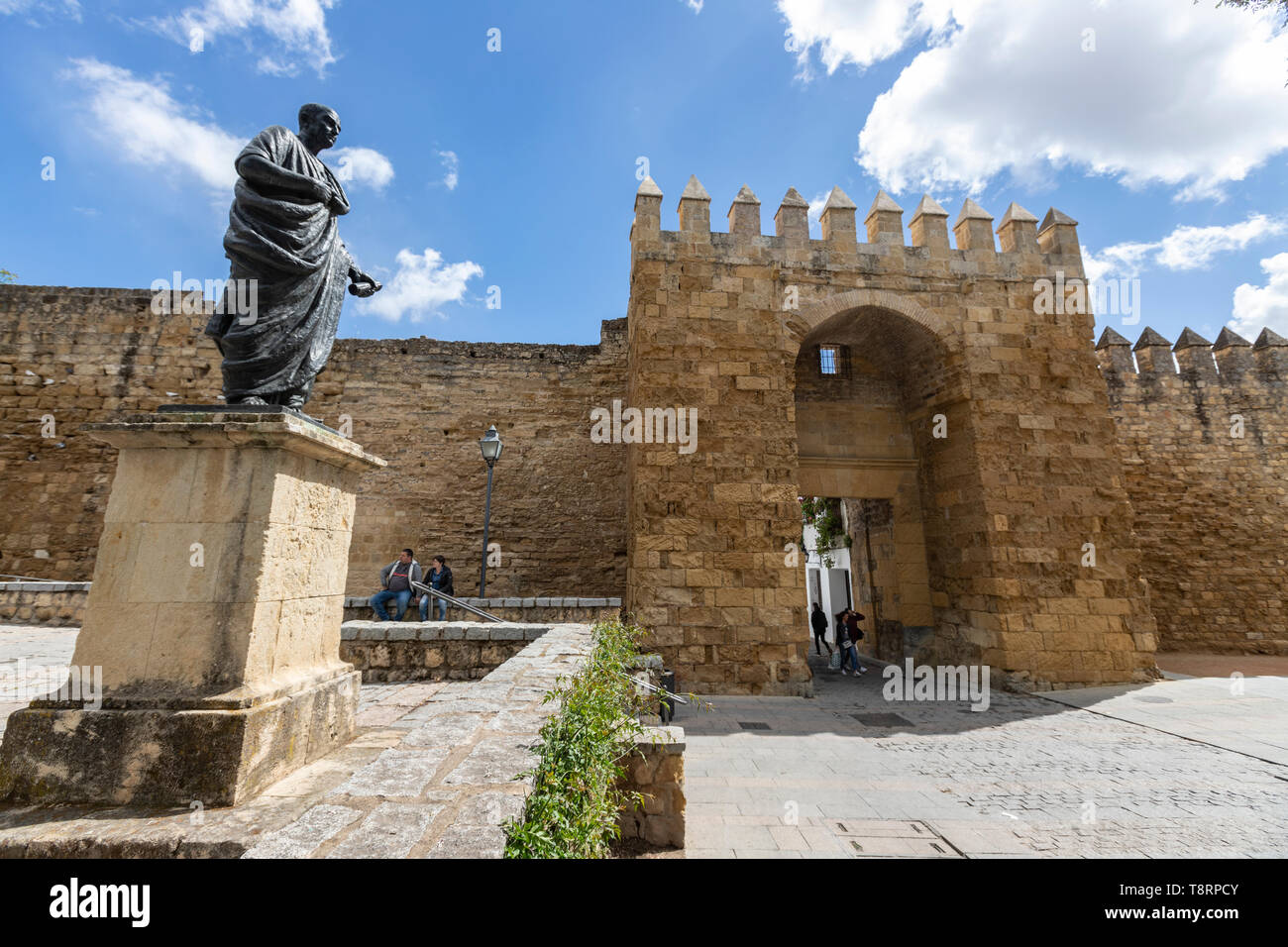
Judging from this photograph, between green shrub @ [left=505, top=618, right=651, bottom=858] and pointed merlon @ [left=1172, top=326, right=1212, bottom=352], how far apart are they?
16958 millimetres

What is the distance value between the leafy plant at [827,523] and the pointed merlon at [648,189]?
319 inches

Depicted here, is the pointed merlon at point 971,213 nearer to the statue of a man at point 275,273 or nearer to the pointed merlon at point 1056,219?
the pointed merlon at point 1056,219

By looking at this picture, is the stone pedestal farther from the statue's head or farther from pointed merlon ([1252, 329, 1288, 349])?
pointed merlon ([1252, 329, 1288, 349])

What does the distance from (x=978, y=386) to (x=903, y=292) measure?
198cm

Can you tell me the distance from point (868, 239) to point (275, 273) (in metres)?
9.40

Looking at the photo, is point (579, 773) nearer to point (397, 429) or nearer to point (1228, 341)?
point (397, 429)

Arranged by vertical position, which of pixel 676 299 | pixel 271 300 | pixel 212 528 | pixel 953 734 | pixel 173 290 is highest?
pixel 173 290

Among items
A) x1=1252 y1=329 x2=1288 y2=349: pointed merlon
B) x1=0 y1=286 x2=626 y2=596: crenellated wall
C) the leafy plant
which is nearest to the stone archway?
the leafy plant

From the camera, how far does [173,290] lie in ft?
38.0

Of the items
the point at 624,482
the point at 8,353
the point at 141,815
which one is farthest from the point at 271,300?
the point at 8,353

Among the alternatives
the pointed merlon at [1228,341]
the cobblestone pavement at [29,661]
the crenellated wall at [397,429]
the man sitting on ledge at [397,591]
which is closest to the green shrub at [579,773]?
the cobblestone pavement at [29,661]

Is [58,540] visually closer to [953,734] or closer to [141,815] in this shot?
[141,815]

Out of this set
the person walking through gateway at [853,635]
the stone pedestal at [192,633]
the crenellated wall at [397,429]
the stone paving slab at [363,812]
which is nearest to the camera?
the stone paving slab at [363,812]

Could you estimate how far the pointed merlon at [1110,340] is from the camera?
42.1 feet
